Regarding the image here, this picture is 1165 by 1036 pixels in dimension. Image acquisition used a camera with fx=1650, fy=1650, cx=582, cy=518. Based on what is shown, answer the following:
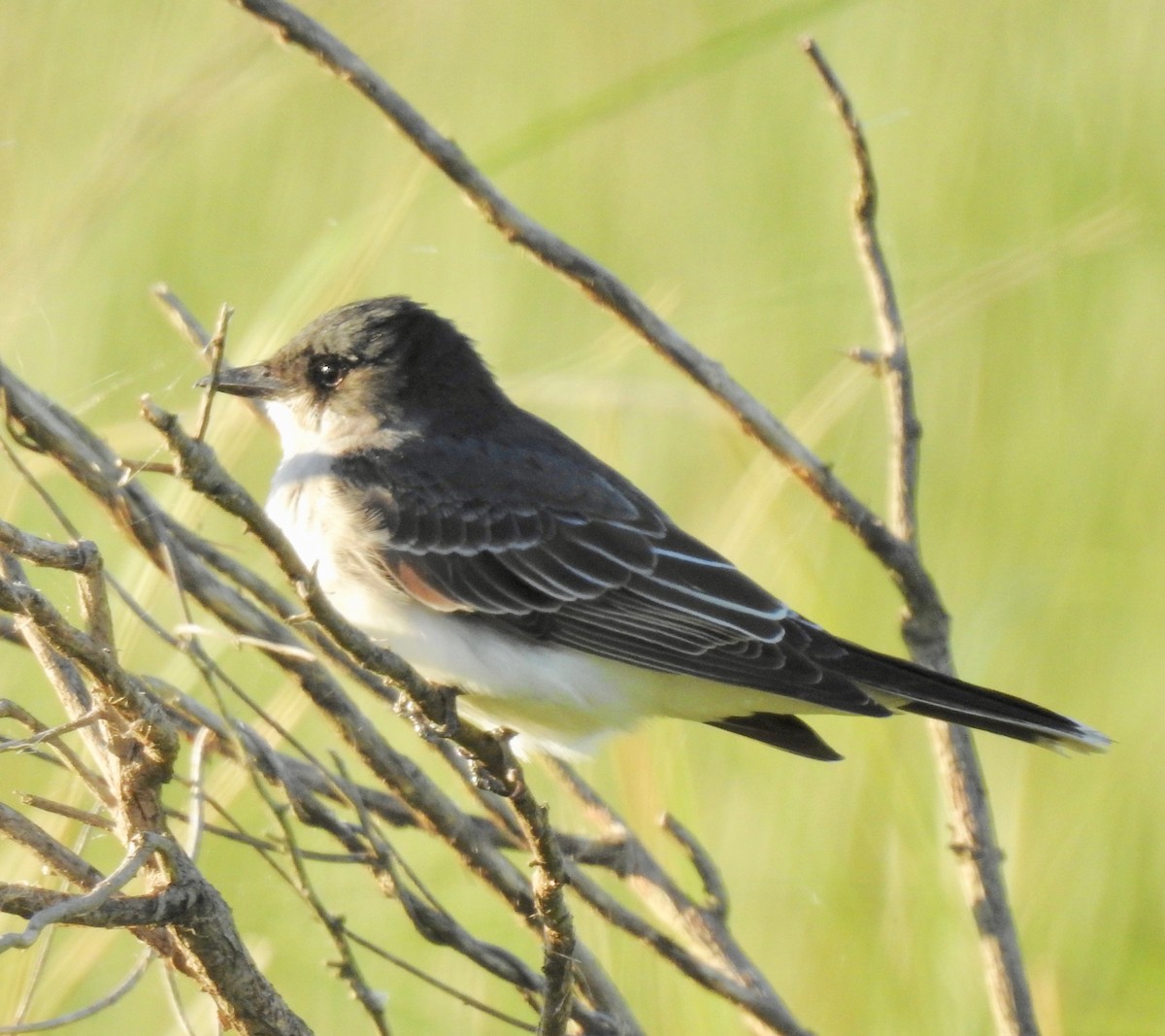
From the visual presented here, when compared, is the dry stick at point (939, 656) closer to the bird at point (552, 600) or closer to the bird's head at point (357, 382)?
the bird at point (552, 600)

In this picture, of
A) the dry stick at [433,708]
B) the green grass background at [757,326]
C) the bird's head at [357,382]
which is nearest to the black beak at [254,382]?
the bird's head at [357,382]

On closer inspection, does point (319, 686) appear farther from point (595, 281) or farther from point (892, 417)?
point (892, 417)

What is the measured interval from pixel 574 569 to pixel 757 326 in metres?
2.18

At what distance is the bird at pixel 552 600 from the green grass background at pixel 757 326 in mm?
A: 154

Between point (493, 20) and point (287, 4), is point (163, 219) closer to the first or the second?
point (493, 20)

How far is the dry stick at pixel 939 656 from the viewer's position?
9.85 feet

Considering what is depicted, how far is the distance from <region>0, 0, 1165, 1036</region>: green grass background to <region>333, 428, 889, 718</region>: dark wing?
17cm

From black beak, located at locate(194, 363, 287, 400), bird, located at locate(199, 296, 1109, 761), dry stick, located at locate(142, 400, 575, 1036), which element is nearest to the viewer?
dry stick, located at locate(142, 400, 575, 1036)

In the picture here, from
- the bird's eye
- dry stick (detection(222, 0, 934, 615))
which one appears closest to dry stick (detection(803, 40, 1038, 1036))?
dry stick (detection(222, 0, 934, 615))

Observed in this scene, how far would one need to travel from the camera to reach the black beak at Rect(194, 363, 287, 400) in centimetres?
417

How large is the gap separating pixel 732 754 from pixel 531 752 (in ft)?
4.71

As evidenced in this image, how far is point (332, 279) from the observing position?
11.7ft

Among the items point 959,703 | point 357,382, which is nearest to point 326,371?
point 357,382

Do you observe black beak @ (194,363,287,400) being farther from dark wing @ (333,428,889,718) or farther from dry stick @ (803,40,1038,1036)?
dry stick @ (803,40,1038,1036)
